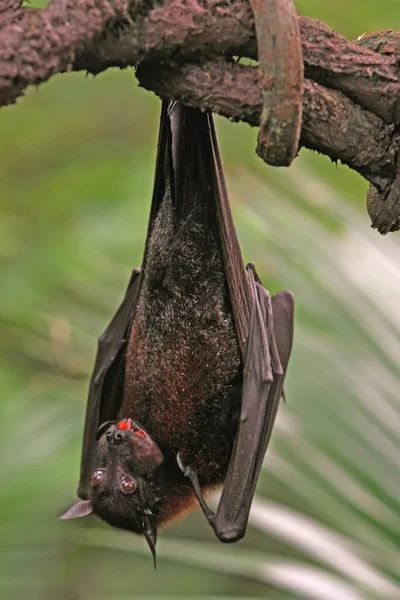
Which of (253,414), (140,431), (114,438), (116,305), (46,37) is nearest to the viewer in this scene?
(46,37)

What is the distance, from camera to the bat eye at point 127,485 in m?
3.00

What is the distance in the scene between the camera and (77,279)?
3957 millimetres

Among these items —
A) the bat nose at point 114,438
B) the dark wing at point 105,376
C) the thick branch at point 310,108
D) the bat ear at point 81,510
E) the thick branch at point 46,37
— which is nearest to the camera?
the thick branch at point 46,37

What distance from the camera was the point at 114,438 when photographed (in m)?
2.97


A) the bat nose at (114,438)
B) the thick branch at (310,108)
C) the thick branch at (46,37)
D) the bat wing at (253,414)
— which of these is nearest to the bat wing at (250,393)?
the bat wing at (253,414)

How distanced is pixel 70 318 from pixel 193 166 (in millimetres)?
1919

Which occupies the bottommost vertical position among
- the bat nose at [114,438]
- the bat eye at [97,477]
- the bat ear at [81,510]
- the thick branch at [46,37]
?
→ the bat ear at [81,510]

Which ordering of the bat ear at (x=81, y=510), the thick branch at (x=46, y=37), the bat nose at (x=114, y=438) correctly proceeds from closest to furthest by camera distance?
the thick branch at (x=46, y=37), the bat nose at (x=114, y=438), the bat ear at (x=81, y=510)

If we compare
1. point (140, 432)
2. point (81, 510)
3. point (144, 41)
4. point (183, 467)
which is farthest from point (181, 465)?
point (144, 41)

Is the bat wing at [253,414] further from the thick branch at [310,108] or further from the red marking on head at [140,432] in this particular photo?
the thick branch at [310,108]

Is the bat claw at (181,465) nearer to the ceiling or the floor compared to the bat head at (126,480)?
nearer to the ceiling

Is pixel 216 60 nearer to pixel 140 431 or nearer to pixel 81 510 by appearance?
pixel 140 431

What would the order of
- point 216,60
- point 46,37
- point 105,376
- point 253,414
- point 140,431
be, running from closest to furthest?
point 46,37, point 216,60, point 253,414, point 140,431, point 105,376

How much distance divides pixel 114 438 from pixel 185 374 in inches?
13.9
